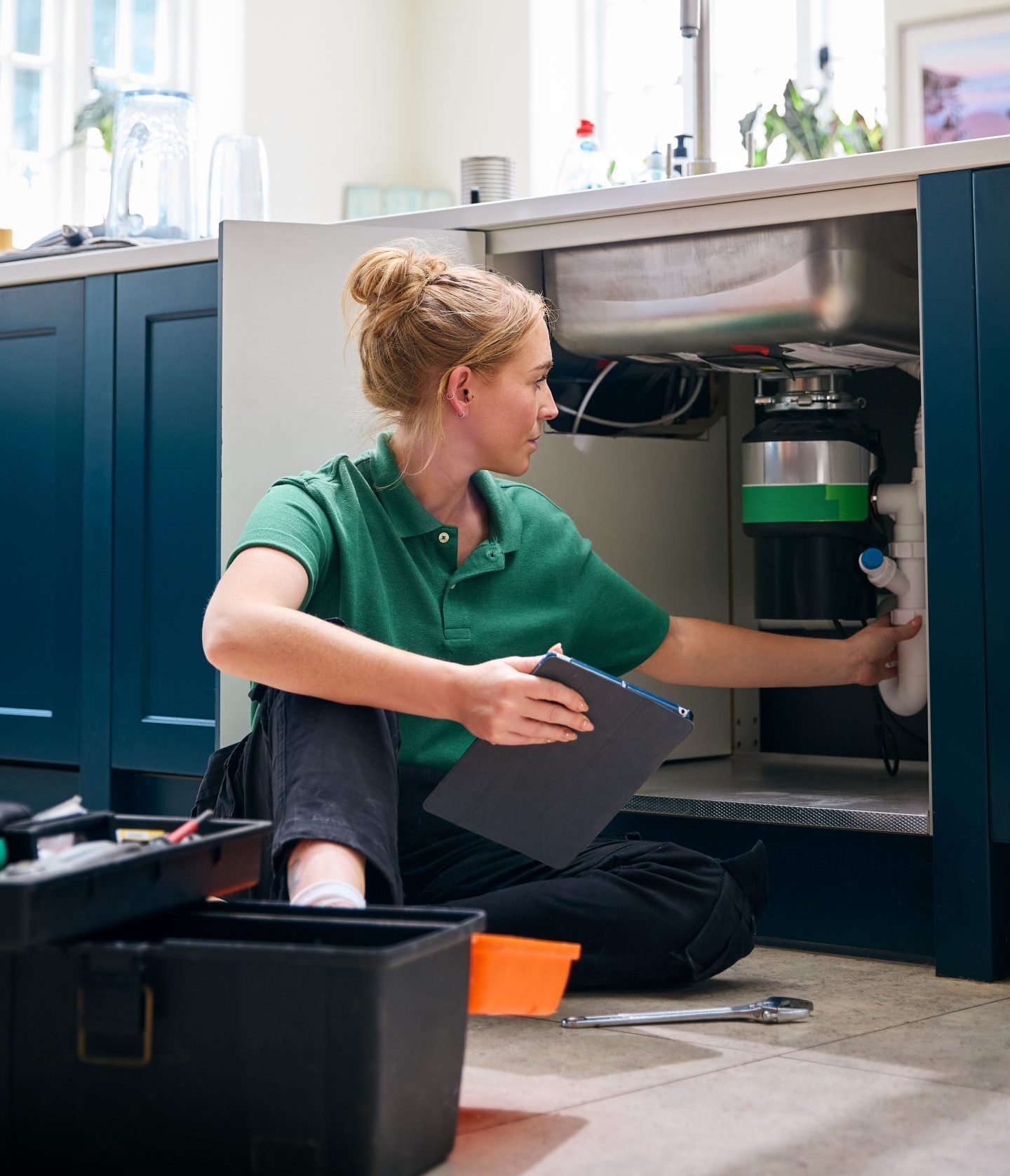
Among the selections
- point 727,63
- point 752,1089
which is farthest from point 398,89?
point 752,1089

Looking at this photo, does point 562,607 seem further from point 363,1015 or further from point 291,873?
point 363,1015

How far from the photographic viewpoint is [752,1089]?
47.4 inches

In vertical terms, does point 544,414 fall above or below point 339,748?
above

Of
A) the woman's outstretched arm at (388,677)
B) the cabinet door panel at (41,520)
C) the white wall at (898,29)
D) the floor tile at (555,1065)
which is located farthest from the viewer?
the white wall at (898,29)

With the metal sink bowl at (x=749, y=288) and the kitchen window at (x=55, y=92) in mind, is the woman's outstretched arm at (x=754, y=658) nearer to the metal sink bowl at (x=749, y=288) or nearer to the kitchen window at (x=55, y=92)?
the metal sink bowl at (x=749, y=288)

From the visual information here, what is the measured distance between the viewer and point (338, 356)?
1.95 meters

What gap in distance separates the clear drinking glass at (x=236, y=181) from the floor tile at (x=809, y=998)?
1.56 metres

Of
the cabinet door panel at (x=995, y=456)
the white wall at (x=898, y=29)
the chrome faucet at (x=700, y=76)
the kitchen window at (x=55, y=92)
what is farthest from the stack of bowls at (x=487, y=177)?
the kitchen window at (x=55, y=92)

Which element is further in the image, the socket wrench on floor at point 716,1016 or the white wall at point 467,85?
the white wall at point 467,85

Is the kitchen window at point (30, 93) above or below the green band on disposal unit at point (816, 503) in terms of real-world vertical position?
above

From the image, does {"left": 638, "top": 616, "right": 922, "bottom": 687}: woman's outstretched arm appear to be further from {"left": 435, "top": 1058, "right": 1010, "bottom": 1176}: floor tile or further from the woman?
{"left": 435, "top": 1058, "right": 1010, "bottom": 1176}: floor tile

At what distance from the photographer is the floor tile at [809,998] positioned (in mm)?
1385

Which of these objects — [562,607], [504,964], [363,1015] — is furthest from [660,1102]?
[562,607]

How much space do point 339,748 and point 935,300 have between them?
80 centimetres
